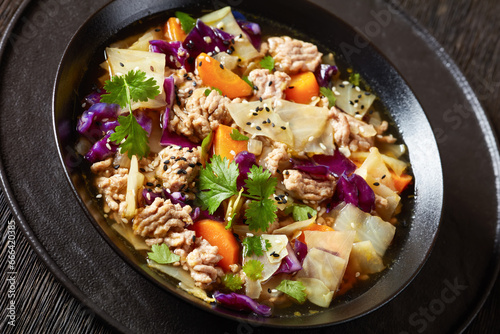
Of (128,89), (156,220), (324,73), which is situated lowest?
(156,220)

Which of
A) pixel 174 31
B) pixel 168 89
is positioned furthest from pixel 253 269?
pixel 174 31

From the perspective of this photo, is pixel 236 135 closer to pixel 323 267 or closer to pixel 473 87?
pixel 323 267

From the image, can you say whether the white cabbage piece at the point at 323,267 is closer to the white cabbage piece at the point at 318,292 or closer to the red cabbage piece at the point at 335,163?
the white cabbage piece at the point at 318,292

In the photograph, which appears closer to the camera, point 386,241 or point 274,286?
point 274,286

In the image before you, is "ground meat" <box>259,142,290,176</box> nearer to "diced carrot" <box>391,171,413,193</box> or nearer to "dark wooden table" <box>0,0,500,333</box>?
"diced carrot" <box>391,171,413,193</box>

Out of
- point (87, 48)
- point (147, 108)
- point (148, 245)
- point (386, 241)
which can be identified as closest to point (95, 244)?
point (148, 245)

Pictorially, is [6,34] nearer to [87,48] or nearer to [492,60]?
[87,48]
